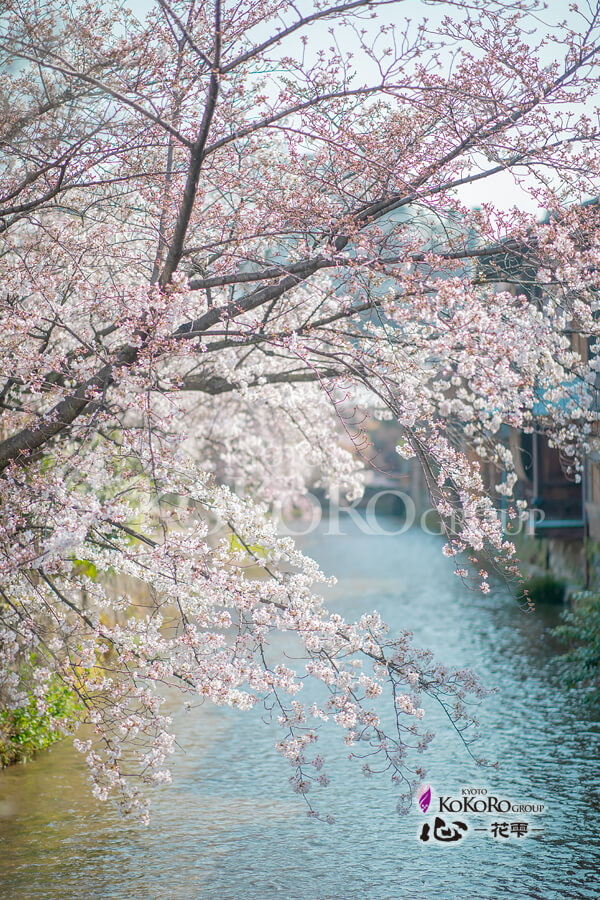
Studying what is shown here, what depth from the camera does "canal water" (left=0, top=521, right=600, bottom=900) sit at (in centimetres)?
568

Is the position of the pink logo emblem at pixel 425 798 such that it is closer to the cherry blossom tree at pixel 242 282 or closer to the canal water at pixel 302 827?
the canal water at pixel 302 827

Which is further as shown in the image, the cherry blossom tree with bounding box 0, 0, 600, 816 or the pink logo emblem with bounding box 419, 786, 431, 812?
the pink logo emblem with bounding box 419, 786, 431, 812

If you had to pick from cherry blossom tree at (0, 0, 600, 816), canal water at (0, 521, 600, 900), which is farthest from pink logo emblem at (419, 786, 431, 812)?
cherry blossom tree at (0, 0, 600, 816)

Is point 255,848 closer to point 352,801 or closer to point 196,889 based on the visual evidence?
point 196,889

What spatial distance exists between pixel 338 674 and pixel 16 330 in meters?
2.87

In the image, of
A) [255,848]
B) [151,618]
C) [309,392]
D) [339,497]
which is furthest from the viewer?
[339,497]

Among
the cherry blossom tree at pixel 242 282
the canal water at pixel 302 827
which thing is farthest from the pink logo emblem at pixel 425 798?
the cherry blossom tree at pixel 242 282

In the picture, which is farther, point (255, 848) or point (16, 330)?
point (255, 848)

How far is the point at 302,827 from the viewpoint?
21.9 feet

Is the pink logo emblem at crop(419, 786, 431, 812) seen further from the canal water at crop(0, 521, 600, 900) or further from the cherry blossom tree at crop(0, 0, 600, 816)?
the cherry blossom tree at crop(0, 0, 600, 816)

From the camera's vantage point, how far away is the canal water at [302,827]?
5.68m

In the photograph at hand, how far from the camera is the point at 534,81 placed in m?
5.15

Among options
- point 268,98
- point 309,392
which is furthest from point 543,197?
point 309,392

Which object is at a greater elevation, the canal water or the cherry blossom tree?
the cherry blossom tree
